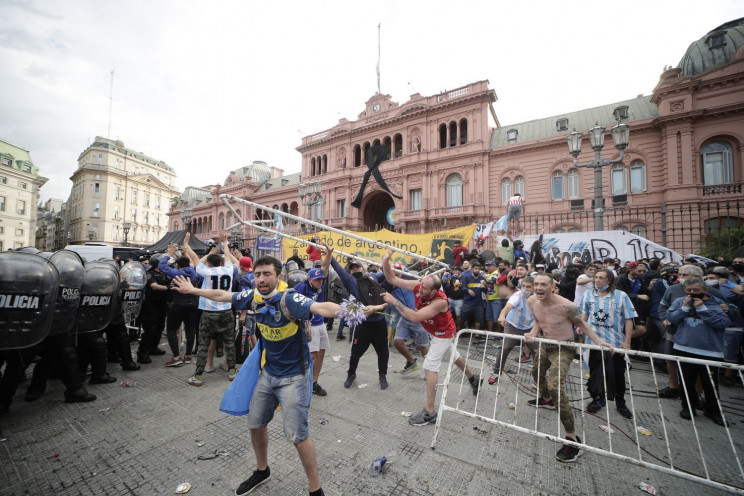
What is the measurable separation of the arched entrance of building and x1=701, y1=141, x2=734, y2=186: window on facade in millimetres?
22709

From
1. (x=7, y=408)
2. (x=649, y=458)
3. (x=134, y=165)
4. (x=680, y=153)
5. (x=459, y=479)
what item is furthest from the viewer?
(x=134, y=165)

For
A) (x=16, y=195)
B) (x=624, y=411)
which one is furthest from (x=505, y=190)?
(x=16, y=195)

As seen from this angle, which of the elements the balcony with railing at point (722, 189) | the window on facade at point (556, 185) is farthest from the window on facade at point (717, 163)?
the window on facade at point (556, 185)

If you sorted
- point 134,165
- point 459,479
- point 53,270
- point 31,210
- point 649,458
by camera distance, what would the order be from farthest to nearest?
point 134,165 < point 31,210 < point 53,270 < point 649,458 < point 459,479

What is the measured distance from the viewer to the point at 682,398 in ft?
15.4

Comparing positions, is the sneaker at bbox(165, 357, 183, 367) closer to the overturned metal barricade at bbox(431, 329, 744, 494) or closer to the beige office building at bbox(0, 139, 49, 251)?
the overturned metal barricade at bbox(431, 329, 744, 494)

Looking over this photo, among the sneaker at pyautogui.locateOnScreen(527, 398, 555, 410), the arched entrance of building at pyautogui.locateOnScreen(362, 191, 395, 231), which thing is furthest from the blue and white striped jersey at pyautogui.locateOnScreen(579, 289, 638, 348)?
the arched entrance of building at pyautogui.locateOnScreen(362, 191, 395, 231)

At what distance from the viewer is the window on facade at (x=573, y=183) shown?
2214 centimetres

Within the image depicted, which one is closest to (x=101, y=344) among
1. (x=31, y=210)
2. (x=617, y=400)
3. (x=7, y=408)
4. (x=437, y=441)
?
(x=7, y=408)

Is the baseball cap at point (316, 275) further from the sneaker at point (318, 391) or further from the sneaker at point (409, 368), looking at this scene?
the sneaker at point (409, 368)

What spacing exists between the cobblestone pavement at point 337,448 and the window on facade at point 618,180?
67.4 ft

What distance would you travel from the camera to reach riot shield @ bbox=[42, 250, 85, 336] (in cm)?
421

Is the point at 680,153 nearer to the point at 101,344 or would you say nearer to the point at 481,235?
the point at 481,235

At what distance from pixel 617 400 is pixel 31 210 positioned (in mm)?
85379
